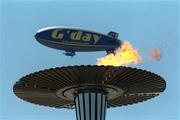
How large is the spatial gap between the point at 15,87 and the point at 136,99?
1050 cm

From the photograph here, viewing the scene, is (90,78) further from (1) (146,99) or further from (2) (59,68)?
(1) (146,99)

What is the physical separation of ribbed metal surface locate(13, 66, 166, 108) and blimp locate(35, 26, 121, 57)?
25.4 m

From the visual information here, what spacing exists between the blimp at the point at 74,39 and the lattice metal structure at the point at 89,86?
26.0 metres

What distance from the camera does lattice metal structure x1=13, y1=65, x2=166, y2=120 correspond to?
36594mm

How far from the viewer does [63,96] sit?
137 ft

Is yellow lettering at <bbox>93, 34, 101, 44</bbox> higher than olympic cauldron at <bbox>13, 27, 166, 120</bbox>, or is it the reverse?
yellow lettering at <bbox>93, 34, 101, 44</bbox>

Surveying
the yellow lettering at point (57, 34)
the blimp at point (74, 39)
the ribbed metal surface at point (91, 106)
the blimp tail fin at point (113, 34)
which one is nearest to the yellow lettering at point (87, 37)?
the blimp at point (74, 39)

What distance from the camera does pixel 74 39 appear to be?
69188mm

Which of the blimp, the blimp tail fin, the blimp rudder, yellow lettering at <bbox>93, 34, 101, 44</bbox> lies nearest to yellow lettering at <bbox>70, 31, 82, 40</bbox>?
the blimp

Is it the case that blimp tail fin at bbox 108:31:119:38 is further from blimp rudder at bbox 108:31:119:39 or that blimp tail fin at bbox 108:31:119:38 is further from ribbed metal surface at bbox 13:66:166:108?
ribbed metal surface at bbox 13:66:166:108

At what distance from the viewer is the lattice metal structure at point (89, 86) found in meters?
36.6

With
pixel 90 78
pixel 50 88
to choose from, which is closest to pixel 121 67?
pixel 90 78

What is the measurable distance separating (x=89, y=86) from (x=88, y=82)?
0.74 m

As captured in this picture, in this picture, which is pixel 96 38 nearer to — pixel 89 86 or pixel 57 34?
pixel 57 34
